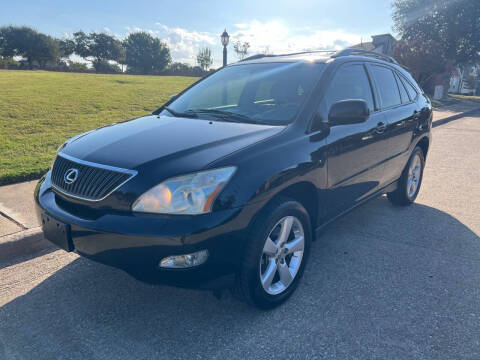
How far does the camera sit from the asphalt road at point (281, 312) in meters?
2.31

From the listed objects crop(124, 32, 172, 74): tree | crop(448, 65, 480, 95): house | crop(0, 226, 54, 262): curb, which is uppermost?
crop(124, 32, 172, 74): tree

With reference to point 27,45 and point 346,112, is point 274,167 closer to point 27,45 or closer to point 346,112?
point 346,112

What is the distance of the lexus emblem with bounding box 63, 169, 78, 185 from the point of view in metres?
2.44

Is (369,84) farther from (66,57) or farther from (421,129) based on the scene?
(66,57)

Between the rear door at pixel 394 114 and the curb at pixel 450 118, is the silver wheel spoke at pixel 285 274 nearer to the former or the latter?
the rear door at pixel 394 114

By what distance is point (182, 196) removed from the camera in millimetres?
2158

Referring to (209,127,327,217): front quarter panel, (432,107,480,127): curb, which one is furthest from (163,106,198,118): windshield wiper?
(432,107,480,127): curb

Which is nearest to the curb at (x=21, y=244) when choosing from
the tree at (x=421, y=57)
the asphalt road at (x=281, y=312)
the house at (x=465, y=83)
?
the asphalt road at (x=281, y=312)

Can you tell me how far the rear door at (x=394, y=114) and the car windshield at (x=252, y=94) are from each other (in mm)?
1046

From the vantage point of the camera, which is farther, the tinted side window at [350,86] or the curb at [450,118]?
the curb at [450,118]

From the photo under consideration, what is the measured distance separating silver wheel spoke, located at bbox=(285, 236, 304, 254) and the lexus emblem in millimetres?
1500

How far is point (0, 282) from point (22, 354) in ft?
3.31

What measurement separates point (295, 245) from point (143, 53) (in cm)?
7687

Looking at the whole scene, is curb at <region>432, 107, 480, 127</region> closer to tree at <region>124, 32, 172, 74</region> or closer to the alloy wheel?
the alloy wheel
